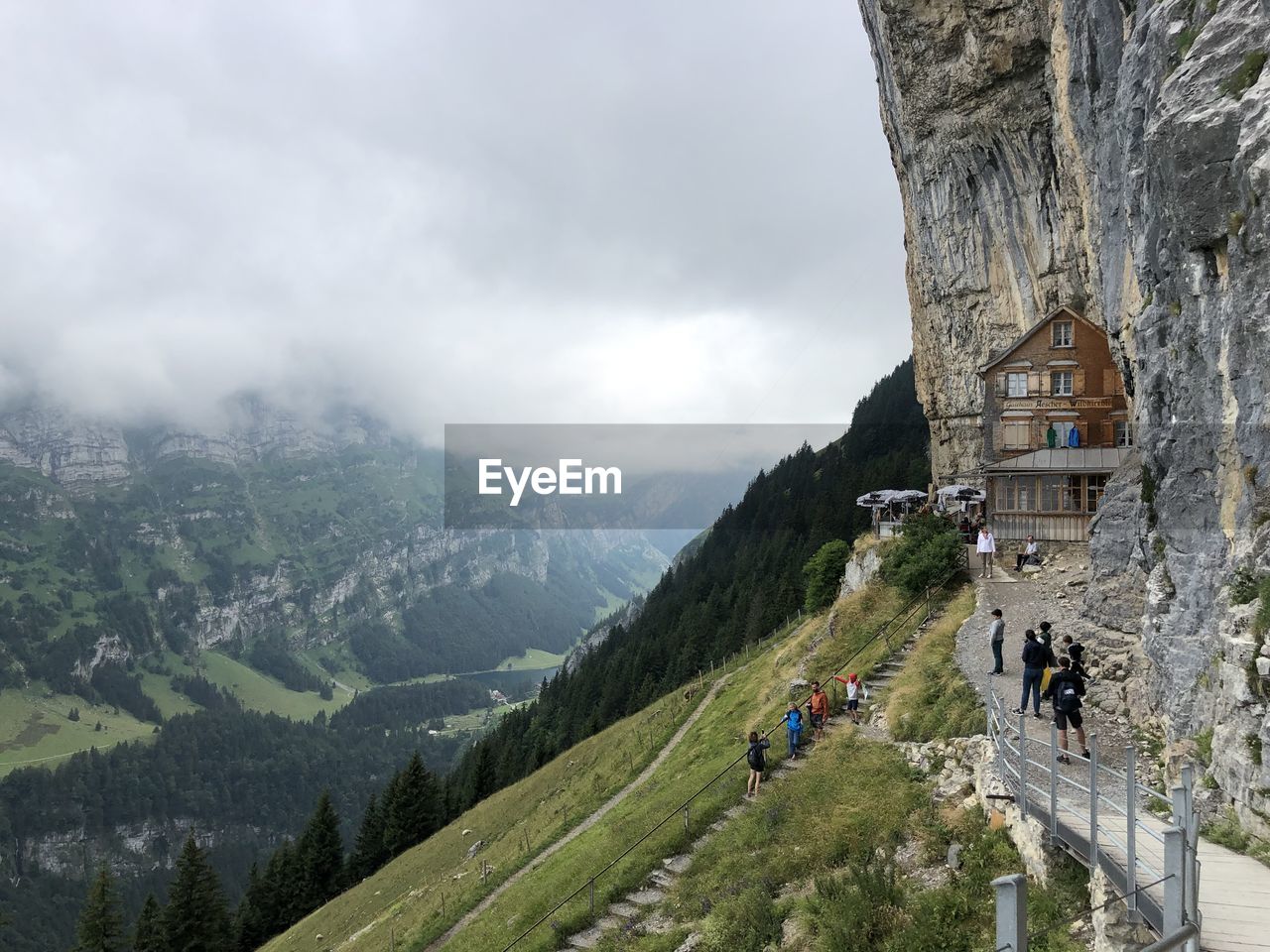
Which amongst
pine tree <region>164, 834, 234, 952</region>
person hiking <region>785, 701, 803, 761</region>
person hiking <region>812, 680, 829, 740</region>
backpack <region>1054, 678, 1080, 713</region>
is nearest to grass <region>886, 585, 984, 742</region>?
person hiking <region>812, 680, 829, 740</region>

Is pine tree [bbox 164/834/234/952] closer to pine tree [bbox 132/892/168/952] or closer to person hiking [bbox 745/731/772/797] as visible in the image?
pine tree [bbox 132/892/168/952]

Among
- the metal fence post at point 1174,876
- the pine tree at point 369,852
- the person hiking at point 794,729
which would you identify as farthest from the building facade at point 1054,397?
the pine tree at point 369,852

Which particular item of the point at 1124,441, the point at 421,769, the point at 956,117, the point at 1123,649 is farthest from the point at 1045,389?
the point at 421,769

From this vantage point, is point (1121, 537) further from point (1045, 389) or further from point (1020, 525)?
point (1045, 389)

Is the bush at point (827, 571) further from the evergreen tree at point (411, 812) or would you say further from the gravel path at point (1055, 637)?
the evergreen tree at point (411, 812)

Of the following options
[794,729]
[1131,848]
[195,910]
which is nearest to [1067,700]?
[1131,848]
